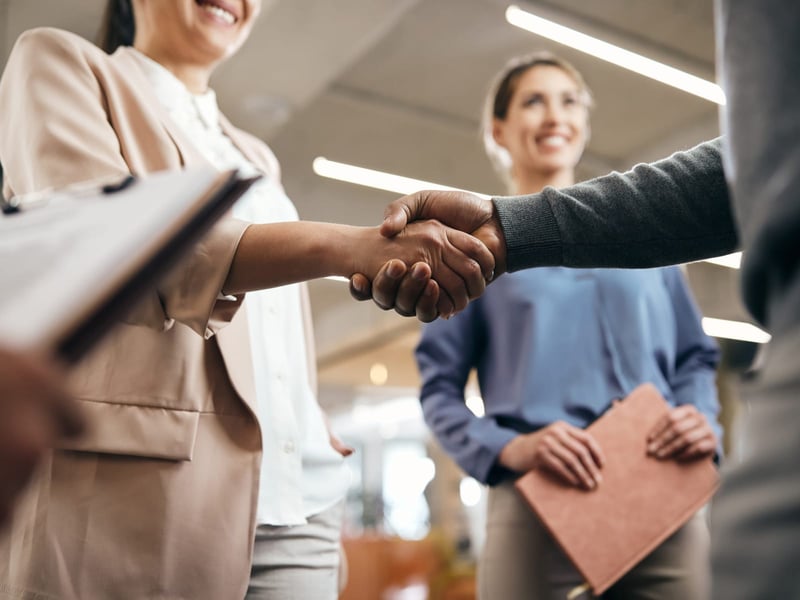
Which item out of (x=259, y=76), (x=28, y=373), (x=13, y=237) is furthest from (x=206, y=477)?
(x=259, y=76)

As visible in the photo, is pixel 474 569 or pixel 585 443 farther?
pixel 474 569

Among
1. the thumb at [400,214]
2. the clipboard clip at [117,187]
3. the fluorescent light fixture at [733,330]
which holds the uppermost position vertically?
the clipboard clip at [117,187]

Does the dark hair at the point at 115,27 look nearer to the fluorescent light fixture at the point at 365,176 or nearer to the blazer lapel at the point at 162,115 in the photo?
the blazer lapel at the point at 162,115

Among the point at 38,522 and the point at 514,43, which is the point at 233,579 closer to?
the point at 38,522

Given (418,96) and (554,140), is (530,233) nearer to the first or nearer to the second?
(554,140)

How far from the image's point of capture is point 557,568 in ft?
4.71

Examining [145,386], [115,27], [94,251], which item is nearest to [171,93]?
[115,27]

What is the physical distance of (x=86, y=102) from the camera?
3.58ft

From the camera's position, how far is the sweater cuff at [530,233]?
117 cm

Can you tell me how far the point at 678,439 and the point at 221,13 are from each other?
113cm

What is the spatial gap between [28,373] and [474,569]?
605 centimetres

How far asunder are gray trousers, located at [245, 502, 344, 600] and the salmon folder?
386 mm

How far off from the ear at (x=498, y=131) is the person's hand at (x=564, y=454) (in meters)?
0.86

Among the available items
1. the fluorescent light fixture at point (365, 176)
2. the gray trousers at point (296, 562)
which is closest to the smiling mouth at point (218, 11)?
the gray trousers at point (296, 562)
